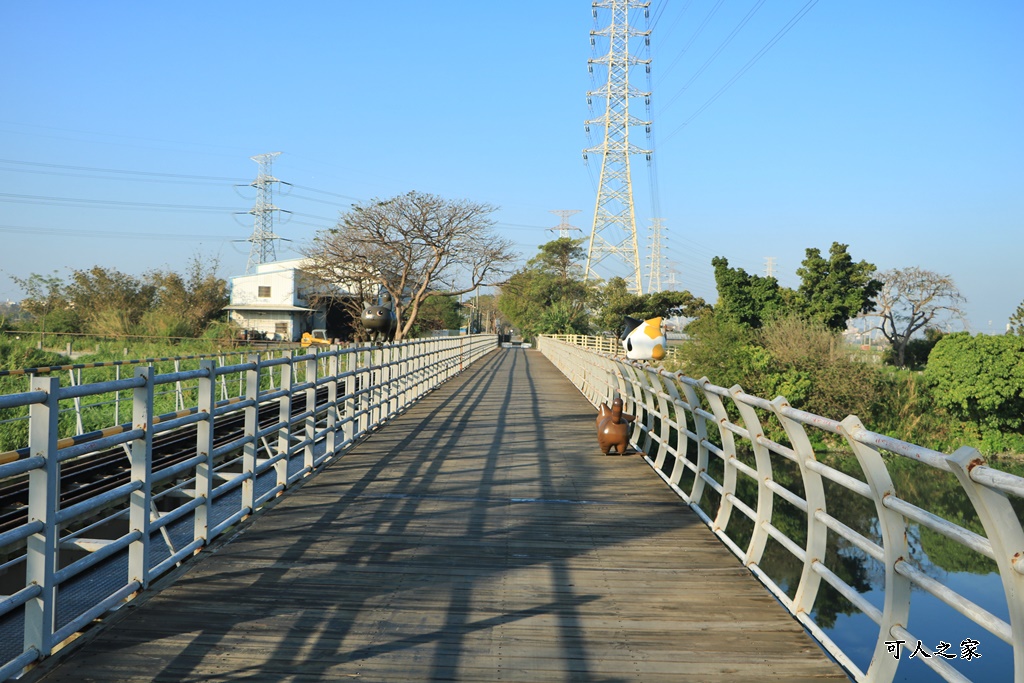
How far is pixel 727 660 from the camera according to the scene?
4.03 metres

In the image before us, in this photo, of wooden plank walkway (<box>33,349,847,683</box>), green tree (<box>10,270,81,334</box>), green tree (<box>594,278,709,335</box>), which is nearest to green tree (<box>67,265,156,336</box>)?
green tree (<box>10,270,81,334</box>)

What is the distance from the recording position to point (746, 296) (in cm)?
6028

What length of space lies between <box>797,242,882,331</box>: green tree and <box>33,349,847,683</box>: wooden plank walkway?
2114 inches

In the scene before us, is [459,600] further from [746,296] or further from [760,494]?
[746,296]

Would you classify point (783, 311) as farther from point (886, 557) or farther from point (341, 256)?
point (886, 557)

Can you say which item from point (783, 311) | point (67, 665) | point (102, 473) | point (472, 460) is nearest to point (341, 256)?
point (783, 311)

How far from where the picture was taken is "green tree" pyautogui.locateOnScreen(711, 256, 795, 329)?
196 feet

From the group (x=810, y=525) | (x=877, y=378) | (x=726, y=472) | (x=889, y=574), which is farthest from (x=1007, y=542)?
(x=877, y=378)

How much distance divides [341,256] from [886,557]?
4613 centimetres

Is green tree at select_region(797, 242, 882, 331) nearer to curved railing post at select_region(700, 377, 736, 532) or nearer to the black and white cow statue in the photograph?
the black and white cow statue

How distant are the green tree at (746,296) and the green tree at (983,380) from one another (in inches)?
823

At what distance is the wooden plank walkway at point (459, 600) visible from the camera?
387 centimetres

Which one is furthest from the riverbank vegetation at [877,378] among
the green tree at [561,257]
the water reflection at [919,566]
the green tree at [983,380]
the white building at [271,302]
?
the green tree at [561,257]

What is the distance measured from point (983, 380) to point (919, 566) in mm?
34233
